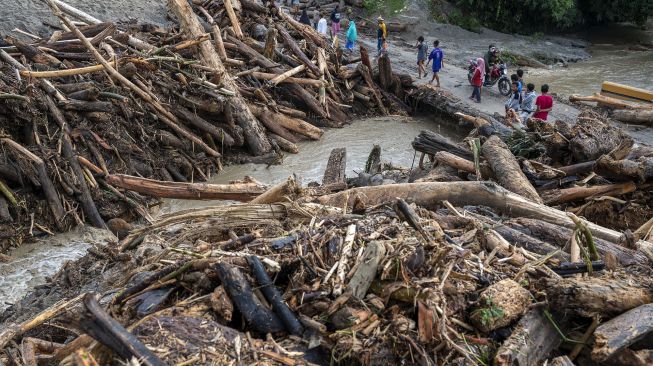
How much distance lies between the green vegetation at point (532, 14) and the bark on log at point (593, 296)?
2539 cm

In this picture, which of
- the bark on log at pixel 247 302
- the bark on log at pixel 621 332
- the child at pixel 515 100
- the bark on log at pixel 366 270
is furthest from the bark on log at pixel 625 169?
the child at pixel 515 100

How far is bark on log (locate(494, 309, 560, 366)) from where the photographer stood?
3.48 m

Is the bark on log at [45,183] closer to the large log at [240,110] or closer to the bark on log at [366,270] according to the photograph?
the large log at [240,110]

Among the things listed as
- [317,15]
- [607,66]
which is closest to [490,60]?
[317,15]

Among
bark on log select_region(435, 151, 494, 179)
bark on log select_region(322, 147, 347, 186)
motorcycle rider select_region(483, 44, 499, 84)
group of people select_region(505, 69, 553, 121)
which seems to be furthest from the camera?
motorcycle rider select_region(483, 44, 499, 84)

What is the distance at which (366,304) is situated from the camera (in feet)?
12.2

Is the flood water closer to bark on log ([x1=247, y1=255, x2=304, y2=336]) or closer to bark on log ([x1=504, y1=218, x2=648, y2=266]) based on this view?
bark on log ([x1=504, y1=218, x2=648, y2=266])

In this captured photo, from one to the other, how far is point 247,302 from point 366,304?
75 cm

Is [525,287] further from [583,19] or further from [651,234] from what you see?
[583,19]

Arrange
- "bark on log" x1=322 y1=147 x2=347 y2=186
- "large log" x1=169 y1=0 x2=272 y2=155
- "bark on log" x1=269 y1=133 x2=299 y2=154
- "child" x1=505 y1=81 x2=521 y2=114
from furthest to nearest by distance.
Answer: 1. "child" x1=505 y1=81 x2=521 y2=114
2. "bark on log" x1=269 y1=133 x2=299 y2=154
3. "large log" x1=169 y1=0 x2=272 y2=155
4. "bark on log" x1=322 y1=147 x2=347 y2=186

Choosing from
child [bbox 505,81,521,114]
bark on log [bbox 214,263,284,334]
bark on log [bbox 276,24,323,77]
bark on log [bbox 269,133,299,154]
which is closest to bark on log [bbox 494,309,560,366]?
bark on log [bbox 214,263,284,334]

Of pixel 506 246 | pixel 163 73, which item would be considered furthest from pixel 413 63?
pixel 506 246

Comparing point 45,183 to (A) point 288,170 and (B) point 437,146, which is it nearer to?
(A) point 288,170

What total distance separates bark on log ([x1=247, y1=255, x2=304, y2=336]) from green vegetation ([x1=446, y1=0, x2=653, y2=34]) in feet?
84.7
